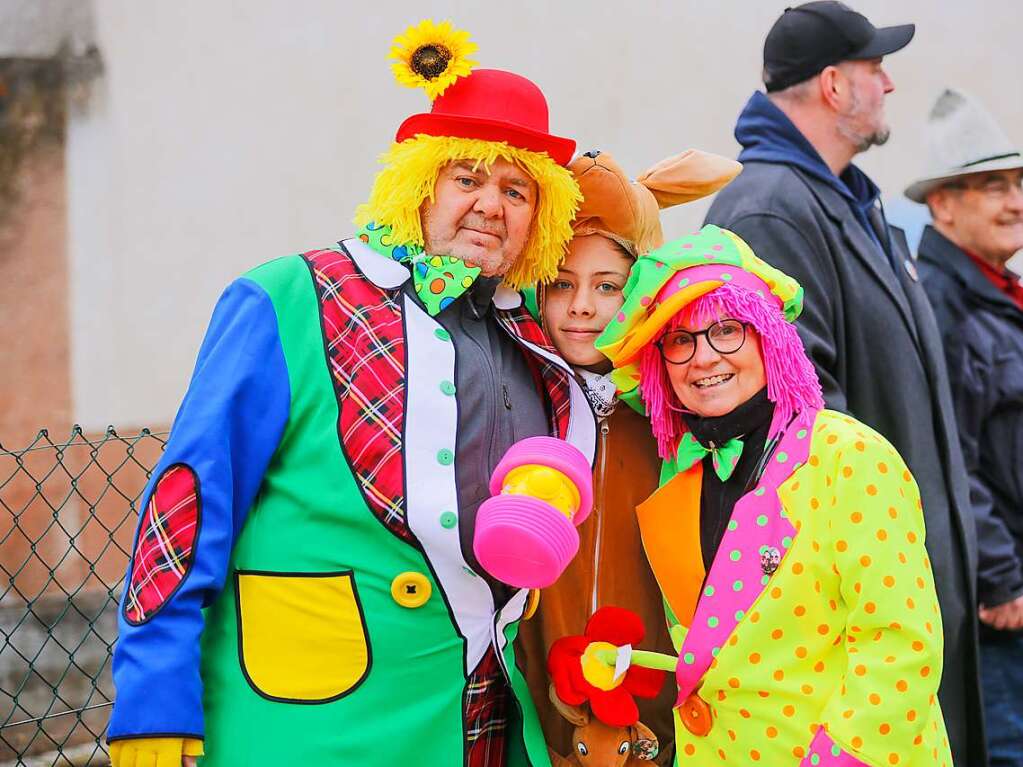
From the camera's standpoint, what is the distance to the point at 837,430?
229 centimetres

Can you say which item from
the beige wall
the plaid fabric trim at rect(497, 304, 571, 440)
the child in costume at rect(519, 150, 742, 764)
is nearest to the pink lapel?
the child in costume at rect(519, 150, 742, 764)

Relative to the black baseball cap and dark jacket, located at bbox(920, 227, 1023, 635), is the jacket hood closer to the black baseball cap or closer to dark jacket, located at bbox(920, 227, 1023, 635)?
the black baseball cap

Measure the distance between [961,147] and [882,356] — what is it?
61.6 inches

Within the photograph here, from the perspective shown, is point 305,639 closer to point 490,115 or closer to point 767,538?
point 767,538

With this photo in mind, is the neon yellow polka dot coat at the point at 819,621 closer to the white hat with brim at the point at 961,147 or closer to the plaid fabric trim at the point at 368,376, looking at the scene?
the plaid fabric trim at the point at 368,376

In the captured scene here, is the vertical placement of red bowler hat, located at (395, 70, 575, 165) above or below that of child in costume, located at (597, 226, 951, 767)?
above

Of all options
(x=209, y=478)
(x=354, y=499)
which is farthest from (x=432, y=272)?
(x=209, y=478)

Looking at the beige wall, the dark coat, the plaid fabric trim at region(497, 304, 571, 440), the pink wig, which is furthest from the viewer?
the beige wall

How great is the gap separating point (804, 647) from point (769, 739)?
0.61 feet

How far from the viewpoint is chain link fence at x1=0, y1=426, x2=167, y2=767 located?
4.37 meters

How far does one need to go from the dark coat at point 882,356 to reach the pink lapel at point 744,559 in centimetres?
101

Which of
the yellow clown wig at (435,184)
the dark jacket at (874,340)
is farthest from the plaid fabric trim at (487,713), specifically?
the dark jacket at (874,340)

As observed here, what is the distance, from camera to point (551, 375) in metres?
2.65

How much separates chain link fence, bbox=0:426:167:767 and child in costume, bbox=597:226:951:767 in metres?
2.42
